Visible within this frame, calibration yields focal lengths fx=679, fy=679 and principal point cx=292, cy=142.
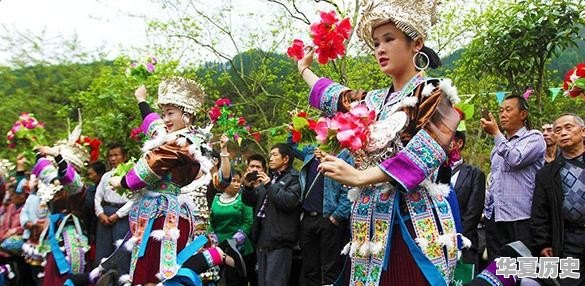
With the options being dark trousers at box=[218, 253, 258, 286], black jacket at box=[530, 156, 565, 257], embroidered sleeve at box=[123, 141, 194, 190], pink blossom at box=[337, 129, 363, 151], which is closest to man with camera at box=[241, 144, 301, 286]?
dark trousers at box=[218, 253, 258, 286]

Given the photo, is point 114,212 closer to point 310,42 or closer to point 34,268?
point 34,268

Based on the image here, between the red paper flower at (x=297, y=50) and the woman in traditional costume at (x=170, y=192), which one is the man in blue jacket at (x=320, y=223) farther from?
the red paper flower at (x=297, y=50)

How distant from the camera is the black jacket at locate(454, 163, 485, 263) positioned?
239 inches

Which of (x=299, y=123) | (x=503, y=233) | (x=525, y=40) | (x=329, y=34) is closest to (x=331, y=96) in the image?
(x=329, y=34)

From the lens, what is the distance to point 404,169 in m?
2.66

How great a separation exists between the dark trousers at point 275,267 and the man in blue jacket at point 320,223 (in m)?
0.16

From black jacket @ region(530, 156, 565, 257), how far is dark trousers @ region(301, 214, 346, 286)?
5.95ft

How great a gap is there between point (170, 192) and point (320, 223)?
227 centimetres

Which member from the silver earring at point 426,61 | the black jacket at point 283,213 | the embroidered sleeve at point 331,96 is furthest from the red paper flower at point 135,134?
the silver earring at point 426,61

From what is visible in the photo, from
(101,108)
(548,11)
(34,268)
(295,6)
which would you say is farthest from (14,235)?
(295,6)

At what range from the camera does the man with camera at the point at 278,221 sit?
641cm

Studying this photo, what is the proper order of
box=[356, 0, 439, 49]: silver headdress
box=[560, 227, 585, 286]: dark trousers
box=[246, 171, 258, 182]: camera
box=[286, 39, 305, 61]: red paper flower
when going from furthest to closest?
box=[246, 171, 258, 182]: camera < box=[560, 227, 585, 286]: dark trousers < box=[286, 39, 305, 61]: red paper flower < box=[356, 0, 439, 49]: silver headdress

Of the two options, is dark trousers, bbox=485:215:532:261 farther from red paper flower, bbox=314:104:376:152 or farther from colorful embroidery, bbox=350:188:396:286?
red paper flower, bbox=314:104:376:152

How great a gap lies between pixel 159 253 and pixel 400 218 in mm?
1898
